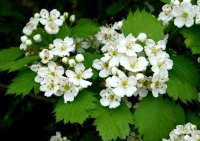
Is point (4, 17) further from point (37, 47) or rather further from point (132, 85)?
point (132, 85)

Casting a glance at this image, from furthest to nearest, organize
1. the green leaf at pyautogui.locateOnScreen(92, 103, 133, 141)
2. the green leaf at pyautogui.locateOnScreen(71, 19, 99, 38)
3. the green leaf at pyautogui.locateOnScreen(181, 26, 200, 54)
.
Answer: the green leaf at pyautogui.locateOnScreen(71, 19, 99, 38), the green leaf at pyautogui.locateOnScreen(181, 26, 200, 54), the green leaf at pyautogui.locateOnScreen(92, 103, 133, 141)

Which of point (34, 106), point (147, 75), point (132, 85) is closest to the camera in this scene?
point (132, 85)

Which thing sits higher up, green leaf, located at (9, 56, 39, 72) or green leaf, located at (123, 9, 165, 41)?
green leaf, located at (123, 9, 165, 41)

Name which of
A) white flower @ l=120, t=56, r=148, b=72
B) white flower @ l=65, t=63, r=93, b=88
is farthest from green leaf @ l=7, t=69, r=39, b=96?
white flower @ l=120, t=56, r=148, b=72

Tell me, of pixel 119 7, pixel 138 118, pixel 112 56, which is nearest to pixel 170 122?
pixel 138 118

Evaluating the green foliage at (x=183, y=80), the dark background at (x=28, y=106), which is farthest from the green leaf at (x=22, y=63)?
the dark background at (x=28, y=106)

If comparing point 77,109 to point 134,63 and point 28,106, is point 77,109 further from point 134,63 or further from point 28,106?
point 28,106

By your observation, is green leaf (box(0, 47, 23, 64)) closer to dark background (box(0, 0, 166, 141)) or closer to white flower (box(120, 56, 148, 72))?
white flower (box(120, 56, 148, 72))
